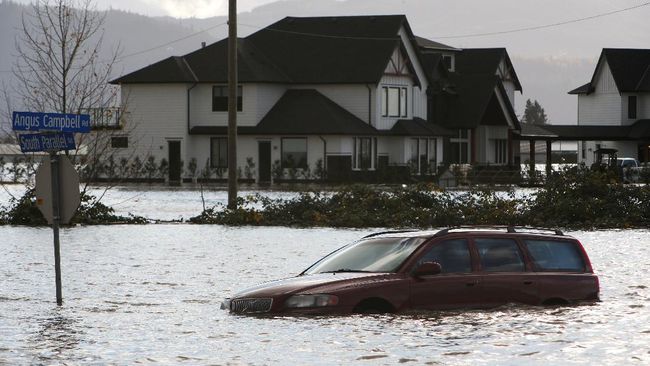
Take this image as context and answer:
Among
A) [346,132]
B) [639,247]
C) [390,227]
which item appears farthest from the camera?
[346,132]

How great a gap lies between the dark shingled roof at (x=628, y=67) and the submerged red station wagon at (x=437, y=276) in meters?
89.7

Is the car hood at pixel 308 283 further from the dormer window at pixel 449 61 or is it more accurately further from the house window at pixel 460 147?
the dormer window at pixel 449 61

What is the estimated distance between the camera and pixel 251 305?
18.7 meters

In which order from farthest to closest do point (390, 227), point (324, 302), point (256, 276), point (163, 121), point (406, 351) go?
point (163, 121) < point (390, 227) < point (256, 276) < point (324, 302) < point (406, 351)

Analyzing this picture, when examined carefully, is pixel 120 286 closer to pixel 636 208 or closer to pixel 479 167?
pixel 636 208

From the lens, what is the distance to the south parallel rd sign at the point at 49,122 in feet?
67.6

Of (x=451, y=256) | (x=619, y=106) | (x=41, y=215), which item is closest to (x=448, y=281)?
(x=451, y=256)

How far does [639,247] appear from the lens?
32719 millimetres

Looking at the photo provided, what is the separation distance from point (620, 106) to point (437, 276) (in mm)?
91661

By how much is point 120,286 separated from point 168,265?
14.4 ft

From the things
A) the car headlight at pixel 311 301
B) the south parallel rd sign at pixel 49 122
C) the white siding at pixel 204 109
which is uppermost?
the white siding at pixel 204 109

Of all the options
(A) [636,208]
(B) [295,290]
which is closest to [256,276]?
(B) [295,290]

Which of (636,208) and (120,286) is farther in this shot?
(636,208)

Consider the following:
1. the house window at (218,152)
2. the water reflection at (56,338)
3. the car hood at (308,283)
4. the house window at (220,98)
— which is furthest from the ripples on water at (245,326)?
the house window at (220,98)
